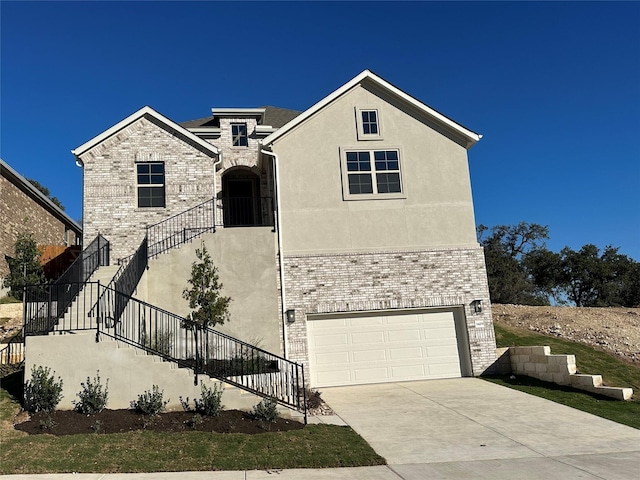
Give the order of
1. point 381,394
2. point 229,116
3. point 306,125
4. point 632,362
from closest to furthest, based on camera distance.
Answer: point 381,394, point 632,362, point 306,125, point 229,116

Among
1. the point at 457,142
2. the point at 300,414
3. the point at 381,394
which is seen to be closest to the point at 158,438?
the point at 300,414

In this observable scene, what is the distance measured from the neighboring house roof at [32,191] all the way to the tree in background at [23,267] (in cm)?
369

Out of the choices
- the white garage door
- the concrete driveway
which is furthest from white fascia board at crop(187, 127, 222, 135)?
the concrete driveway

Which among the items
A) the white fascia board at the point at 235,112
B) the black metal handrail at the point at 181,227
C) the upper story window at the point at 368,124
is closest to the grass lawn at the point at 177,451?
the black metal handrail at the point at 181,227

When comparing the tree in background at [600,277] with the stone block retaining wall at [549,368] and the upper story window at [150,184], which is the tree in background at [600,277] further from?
the upper story window at [150,184]

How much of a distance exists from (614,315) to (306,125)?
1345cm

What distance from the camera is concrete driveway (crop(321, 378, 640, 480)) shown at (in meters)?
7.42

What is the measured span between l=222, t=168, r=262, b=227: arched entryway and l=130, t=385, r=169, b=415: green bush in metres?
9.49

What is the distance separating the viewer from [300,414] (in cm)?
1027

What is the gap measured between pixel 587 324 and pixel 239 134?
15.1 meters

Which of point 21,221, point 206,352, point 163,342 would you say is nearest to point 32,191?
point 21,221

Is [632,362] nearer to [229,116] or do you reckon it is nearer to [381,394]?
[381,394]

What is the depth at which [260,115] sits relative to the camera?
22141 mm

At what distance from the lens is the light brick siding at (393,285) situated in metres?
15.4
